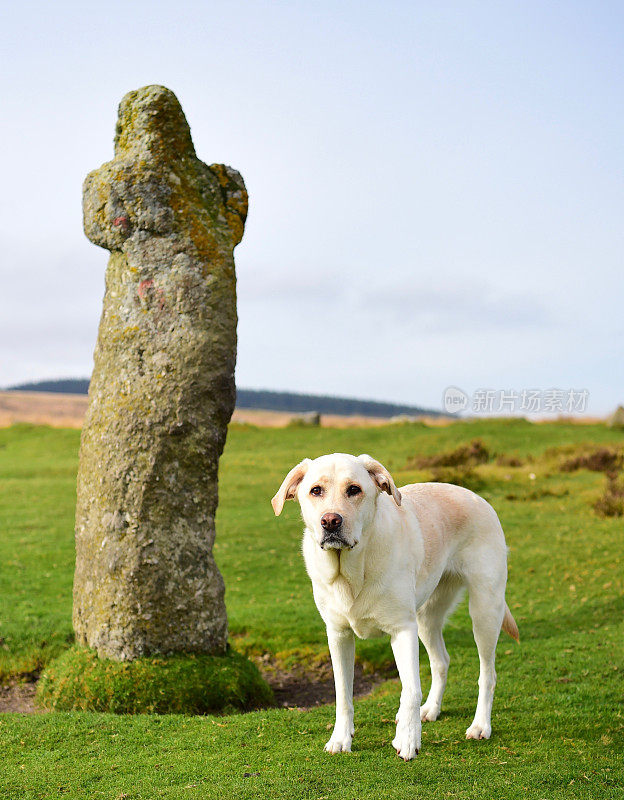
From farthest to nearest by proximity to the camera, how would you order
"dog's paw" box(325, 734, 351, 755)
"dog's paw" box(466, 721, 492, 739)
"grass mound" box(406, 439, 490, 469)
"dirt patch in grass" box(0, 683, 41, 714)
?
"grass mound" box(406, 439, 490, 469), "dirt patch in grass" box(0, 683, 41, 714), "dog's paw" box(466, 721, 492, 739), "dog's paw" box(325, 734, 351, 755)

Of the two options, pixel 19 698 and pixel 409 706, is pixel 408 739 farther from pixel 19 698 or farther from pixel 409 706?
pixel 19 698

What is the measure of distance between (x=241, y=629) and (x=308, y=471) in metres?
6.17

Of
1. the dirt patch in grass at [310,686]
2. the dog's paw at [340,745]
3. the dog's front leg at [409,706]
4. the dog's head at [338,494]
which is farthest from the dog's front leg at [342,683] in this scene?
the dirt patch in grass at [310,686]

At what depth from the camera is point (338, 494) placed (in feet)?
17.9

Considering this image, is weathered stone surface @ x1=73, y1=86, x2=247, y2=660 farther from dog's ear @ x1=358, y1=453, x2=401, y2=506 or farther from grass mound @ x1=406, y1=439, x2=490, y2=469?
grass mound @ x1=406, y1=439, x2=490, y2=469

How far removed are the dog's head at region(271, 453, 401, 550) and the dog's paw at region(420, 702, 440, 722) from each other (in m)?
2.47

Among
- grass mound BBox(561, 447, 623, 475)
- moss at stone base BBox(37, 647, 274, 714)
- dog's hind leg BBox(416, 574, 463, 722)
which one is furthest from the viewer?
grass mound BBox(561, 447, 623, 475)

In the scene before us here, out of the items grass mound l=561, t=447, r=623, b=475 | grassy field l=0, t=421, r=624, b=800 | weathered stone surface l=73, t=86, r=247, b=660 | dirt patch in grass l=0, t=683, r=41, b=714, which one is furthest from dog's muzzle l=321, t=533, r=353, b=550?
grass mound l=561, t=447, r=623, b=475

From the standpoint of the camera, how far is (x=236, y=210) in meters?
9.41

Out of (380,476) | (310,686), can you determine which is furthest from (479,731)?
(310,686)

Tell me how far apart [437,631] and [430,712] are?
0.72 metres

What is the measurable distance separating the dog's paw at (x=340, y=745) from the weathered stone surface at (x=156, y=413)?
106 inches

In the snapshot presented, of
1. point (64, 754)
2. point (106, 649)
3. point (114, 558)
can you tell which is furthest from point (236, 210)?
point (64, 754)

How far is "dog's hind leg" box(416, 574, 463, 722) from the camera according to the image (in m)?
7.26
